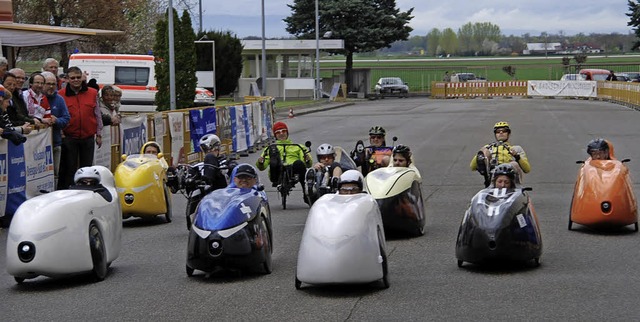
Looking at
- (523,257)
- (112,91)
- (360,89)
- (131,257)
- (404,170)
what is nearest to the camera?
(523,257)

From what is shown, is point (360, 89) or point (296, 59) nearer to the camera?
point (296, 59)

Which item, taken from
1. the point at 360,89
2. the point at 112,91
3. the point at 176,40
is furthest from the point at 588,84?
the point at 112,91

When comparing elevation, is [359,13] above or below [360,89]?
above

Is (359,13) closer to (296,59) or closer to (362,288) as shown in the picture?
(296,59)

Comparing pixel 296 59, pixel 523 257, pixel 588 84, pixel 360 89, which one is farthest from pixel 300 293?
pixel 360 89

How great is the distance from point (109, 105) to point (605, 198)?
8.85 m

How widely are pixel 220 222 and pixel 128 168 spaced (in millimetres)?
5179

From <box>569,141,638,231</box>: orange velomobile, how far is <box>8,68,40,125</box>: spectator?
756cm

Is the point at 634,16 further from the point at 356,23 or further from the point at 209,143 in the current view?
the point at 209,143

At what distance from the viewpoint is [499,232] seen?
10.4 metres

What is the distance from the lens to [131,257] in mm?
12312

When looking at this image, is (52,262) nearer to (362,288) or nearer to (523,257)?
(362,288)

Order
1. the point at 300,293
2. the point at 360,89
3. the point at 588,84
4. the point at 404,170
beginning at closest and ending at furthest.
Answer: the point at 300,293, the point at 404,170, the point at 588,84, the point at 360,89

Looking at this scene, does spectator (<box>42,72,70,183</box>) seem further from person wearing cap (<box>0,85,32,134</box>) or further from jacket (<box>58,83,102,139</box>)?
person wearing cap (<box>0,85,32,134</box>)
